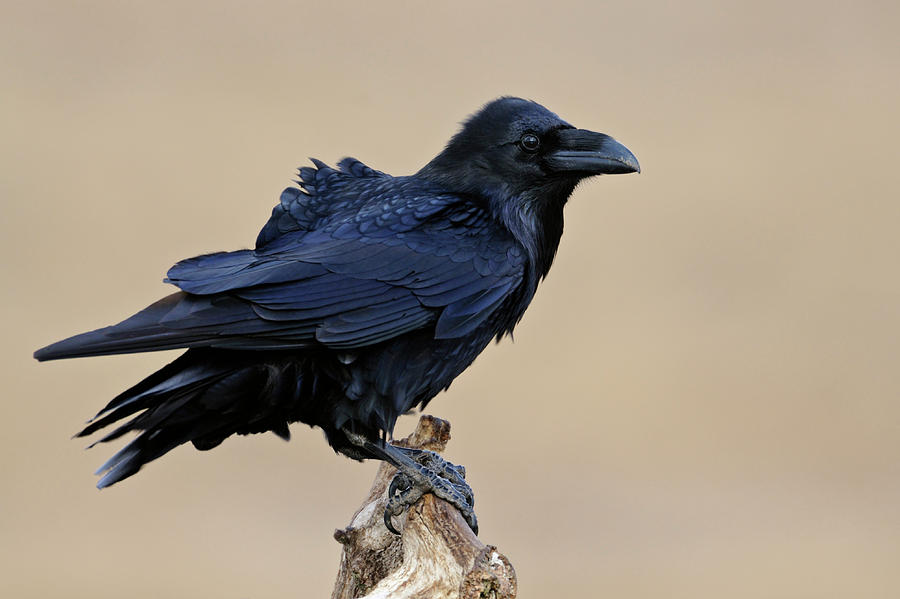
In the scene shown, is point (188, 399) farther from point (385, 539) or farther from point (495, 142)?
point (495, 142)

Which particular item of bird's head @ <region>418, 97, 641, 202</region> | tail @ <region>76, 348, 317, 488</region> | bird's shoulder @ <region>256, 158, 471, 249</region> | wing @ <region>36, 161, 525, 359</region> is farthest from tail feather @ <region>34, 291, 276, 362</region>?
bird's head @ <region>418, 97, 641, 202</region>

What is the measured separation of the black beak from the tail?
128 cm

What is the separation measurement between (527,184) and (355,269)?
0.86 metres

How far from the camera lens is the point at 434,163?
4527mm

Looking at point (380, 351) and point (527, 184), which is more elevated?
point (527, 184)

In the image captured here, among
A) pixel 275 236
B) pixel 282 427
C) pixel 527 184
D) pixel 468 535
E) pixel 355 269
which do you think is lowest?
pixel 468 535

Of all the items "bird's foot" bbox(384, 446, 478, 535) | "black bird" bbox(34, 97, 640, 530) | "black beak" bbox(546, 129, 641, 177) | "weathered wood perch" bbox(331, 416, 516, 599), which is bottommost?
"weathered wood perch" bbox(331, 416, 516, 599)

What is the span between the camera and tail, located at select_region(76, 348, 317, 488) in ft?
12.0

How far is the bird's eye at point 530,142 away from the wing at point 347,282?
331 millimetres

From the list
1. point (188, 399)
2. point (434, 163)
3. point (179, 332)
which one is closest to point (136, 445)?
point (188, 399)

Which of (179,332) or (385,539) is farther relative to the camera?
(385,539)

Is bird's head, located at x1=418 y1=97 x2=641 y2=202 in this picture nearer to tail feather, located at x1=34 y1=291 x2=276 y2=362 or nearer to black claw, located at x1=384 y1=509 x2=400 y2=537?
tail feather, located at x1=34 y1=291 x2=276 y2=362

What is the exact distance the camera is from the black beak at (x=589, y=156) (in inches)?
167

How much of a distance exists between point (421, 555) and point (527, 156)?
1.60 meters
